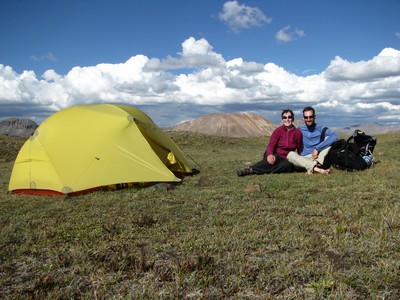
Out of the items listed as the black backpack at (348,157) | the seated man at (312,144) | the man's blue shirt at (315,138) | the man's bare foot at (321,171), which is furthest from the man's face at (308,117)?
the man's bare foot at (321,171)

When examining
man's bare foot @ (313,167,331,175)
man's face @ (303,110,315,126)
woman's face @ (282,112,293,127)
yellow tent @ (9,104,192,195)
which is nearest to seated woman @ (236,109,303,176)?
woman's face @ (282,112,293,127)

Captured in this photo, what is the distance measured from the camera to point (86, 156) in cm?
1176

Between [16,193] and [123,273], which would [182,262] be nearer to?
[123,273]

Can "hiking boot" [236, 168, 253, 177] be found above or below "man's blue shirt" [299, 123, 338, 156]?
below

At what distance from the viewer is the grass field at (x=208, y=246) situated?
4492mm

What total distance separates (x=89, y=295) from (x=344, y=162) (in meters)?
11.7

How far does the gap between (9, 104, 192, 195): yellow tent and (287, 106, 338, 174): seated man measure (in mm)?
4762

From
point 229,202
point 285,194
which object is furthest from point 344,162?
point 229,202

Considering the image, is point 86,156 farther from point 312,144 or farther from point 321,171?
point 312,144

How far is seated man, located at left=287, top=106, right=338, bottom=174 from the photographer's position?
1366 centimetres

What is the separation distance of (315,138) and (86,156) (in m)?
8.50

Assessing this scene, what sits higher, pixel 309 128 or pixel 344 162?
pixel 309 128

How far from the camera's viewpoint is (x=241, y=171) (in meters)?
14.0

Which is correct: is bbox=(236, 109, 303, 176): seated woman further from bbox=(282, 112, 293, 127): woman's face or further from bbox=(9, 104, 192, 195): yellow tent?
bbox=(9, 104, 192, 195): yellow tent
